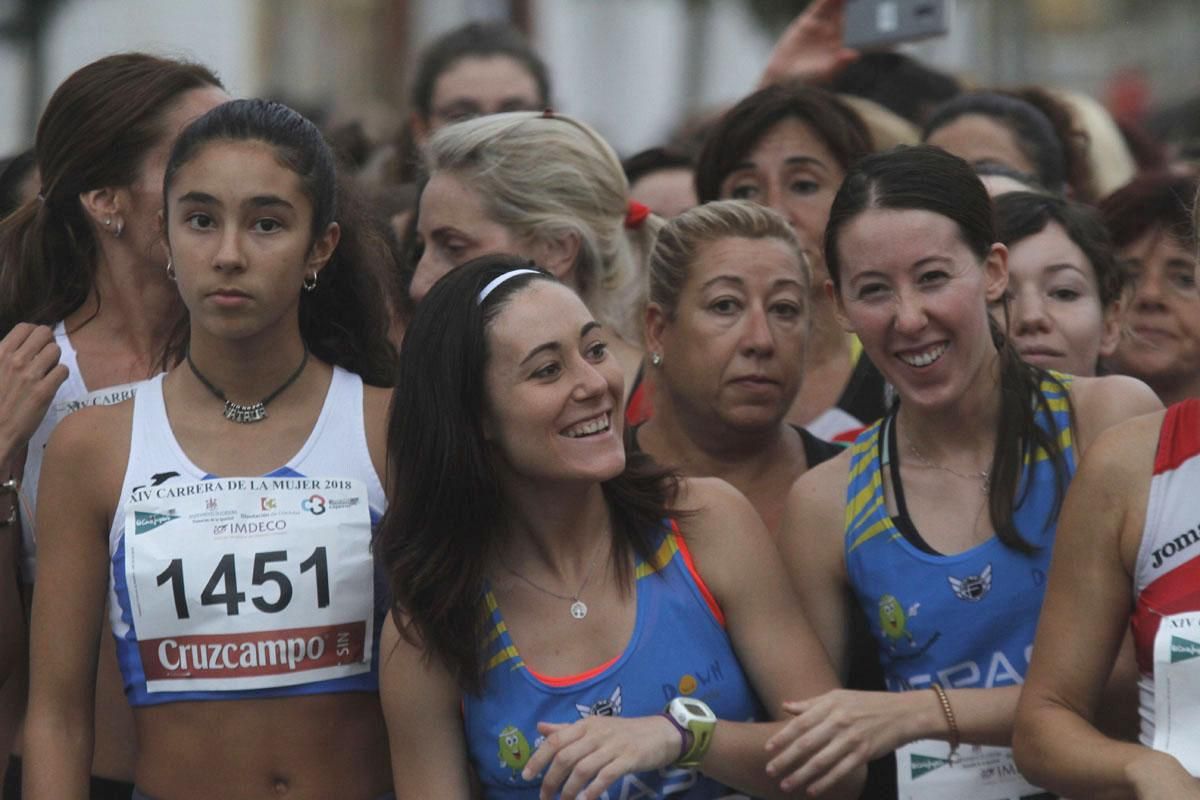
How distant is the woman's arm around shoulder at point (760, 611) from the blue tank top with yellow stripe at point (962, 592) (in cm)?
16

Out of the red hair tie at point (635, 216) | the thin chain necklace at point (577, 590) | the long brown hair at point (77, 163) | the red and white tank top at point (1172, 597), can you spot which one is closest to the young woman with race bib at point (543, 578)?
the thin chain necklace at point (577, 590)

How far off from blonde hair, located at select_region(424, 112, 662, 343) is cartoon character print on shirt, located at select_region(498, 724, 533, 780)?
170 centimetres

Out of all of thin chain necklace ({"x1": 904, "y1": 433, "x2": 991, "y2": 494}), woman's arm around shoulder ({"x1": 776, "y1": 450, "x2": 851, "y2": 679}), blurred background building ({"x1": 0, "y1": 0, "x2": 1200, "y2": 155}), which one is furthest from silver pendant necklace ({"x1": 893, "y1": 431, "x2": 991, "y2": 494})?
blurred background building ({"x1": 0, "y1": 0, "x2": 1200, "y2": 155})

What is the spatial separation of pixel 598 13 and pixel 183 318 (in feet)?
51.5

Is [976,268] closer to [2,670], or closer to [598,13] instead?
[2,670]

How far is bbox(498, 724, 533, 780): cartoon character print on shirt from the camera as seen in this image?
3.26 m

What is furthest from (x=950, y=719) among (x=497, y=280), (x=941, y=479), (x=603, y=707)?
(x=497, y=280)

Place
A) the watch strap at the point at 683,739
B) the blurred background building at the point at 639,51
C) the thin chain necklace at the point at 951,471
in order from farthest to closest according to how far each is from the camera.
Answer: the blurred background building at the point at 639,51 → the thin chain necklace at the point at 951,471 → the watch strap at the point at 683,739

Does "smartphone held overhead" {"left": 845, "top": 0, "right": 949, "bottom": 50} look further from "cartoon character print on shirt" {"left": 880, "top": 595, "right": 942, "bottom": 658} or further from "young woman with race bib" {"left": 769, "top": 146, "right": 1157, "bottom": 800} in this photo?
"cartoon character print on shirt" {"left": 880, "top": 595, "right": 942, "bottom": 658}

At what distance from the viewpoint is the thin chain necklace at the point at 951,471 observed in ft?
11.5

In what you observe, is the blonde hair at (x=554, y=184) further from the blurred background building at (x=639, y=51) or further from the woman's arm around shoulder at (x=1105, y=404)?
the blurred background building at (x=639, y=51)

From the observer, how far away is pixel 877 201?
356cm

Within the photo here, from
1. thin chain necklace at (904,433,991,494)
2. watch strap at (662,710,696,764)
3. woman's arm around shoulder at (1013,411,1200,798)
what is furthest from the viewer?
thin chain necklace at (904,433,991,494)

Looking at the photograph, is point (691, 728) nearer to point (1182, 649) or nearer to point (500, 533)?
point (500, 533)
